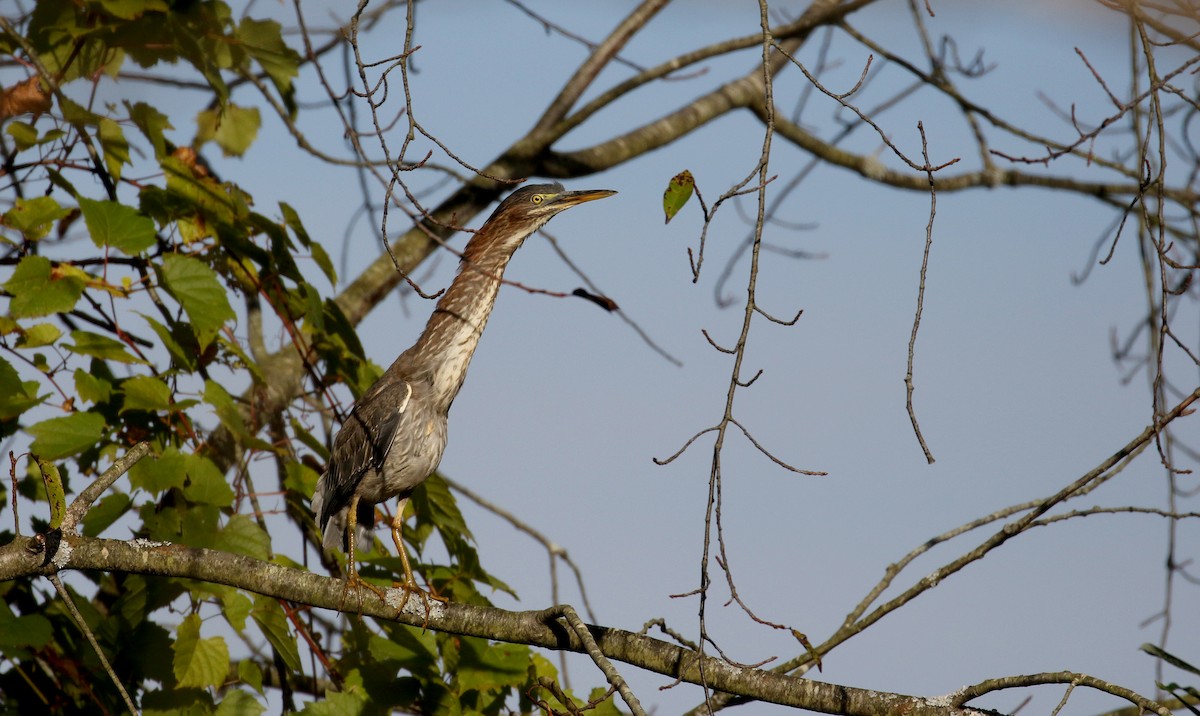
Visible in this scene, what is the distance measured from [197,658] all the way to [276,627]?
0.29 meters

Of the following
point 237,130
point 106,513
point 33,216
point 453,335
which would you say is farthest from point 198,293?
point 237,130

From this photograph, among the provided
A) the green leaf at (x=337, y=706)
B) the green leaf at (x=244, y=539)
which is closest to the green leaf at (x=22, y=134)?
the green leaf at (x=244, y=539)

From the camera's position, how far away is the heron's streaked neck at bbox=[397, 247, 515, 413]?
462cm

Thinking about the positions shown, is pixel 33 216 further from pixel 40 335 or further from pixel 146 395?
pixel 146 395

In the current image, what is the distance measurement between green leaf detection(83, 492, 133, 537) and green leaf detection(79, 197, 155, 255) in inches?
32.9

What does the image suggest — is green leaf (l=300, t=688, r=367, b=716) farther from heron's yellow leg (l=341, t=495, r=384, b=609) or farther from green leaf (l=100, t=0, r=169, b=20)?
green leaf (l=100, t=0, r=169, b=20)

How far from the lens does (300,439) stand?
161 inches

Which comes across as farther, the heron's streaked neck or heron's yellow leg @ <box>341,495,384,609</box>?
the heron's streaked neck

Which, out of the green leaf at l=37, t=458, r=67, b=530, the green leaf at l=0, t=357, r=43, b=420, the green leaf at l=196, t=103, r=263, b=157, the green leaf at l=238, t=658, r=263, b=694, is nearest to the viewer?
the green leaf at l=37, t=458, r=67, b=530

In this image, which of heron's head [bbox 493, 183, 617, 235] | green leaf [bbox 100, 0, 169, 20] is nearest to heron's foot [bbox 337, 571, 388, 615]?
heron's head [bbox 493, 183, 617, 235]

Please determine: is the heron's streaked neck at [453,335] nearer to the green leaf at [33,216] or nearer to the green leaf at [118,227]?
the green leaf at [118,227]

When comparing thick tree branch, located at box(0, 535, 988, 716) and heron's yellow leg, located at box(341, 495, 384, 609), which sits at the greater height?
heron's yellow leg, located at box(341, 495, 384, 609)

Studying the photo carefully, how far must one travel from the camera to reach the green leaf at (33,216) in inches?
150

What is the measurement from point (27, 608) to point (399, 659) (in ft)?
4.40
